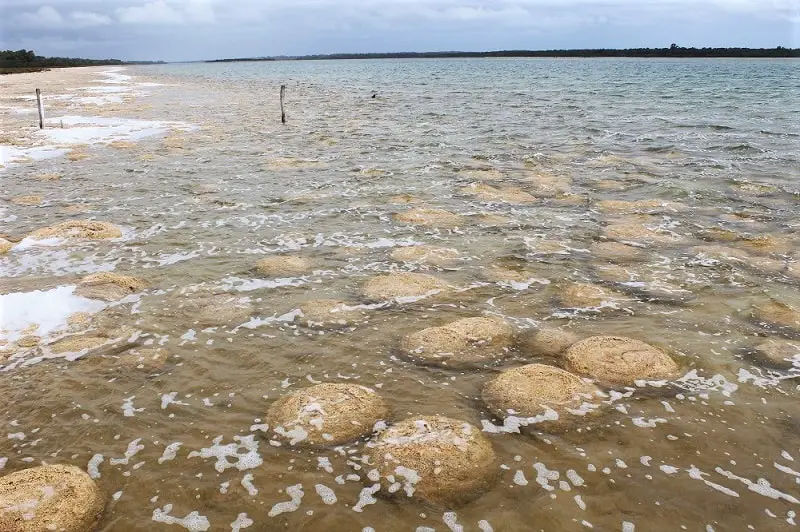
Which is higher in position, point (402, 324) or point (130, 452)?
point (402, 324)

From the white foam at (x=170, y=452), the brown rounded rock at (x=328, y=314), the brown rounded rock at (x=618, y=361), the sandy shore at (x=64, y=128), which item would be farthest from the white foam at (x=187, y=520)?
the sandy shore at (x=64, y=128)

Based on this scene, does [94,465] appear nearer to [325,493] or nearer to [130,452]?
[130,452]

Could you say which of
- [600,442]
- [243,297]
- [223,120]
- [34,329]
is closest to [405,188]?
[243,297]

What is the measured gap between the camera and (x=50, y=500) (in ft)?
14.8

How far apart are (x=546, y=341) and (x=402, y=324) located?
1969 mm

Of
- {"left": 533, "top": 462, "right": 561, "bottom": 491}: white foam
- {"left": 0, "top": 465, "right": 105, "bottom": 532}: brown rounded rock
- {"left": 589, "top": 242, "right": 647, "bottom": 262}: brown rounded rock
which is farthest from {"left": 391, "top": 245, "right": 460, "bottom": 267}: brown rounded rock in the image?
{"left": 0, "top": 465, "right": 105, "bottom": 532}: brown rounded rock

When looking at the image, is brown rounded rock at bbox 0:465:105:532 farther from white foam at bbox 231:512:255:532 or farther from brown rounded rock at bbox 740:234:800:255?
brown rounded rock at bbox 740:234:800:255

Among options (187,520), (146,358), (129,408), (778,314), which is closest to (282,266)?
(146,358)

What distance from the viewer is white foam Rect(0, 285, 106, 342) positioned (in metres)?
7.55

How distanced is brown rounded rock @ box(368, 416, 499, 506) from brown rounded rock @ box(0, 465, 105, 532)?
2368mm

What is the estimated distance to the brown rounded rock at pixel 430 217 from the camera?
12.6 metres

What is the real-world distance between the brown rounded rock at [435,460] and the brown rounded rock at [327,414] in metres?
0.30

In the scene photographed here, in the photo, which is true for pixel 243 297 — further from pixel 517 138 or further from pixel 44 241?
pixel 517 138

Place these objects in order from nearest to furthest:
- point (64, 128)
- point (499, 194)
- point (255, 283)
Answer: point (255, 283), point (499, 194), point (64, 128)
